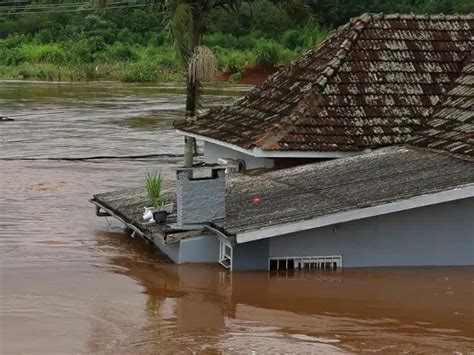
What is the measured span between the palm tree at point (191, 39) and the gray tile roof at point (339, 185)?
535 centimetres

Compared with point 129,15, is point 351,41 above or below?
below

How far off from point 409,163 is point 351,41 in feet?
12.5

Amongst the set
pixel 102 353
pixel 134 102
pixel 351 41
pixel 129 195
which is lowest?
A: pixel 102 353

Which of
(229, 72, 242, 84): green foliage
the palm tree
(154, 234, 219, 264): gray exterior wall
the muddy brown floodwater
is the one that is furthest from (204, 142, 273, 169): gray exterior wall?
(229, 72, 242, 84): green foliage

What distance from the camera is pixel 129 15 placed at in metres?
81.3

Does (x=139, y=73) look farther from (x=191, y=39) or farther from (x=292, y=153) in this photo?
(x=292, y=153)

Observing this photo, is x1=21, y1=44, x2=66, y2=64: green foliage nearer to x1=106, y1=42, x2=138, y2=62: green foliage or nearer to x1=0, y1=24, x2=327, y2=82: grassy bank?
x1=0, y1=24, x2=327, y2=82: grassy bank

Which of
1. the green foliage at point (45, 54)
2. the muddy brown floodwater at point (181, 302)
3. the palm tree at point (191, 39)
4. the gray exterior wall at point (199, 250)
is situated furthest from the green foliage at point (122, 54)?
the gray exterior wall at point (199, 250)

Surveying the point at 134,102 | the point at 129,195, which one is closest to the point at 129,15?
the point at 134,102

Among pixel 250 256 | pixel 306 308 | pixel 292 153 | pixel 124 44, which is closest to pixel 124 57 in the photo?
pixel 124 44

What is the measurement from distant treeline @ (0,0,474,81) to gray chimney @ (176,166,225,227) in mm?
47356

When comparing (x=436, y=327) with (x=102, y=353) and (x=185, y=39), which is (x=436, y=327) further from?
(x=185, y=39)

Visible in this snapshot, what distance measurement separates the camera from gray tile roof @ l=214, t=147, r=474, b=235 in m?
12.8

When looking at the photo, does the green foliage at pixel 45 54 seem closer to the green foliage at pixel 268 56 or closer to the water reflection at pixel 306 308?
the green foliage at pixel 268 56
